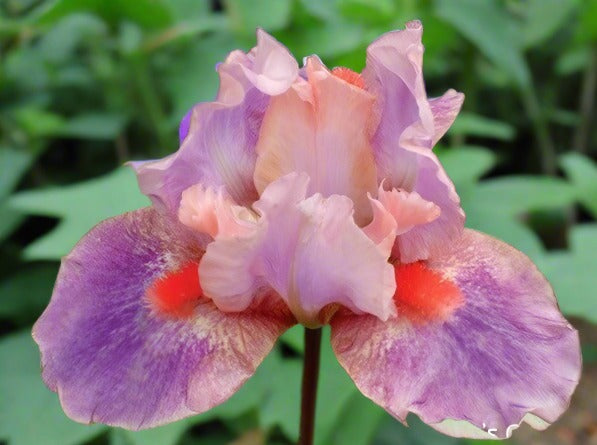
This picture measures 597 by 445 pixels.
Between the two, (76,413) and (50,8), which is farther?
(50,8)

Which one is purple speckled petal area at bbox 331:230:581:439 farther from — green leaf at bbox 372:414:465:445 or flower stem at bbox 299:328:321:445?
green leaf at bbox 372:414:465:445

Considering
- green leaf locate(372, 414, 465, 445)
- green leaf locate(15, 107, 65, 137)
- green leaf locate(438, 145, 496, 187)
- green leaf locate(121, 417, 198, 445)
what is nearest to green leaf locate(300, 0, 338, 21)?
green leaf locate(438, 145, 496, 187)

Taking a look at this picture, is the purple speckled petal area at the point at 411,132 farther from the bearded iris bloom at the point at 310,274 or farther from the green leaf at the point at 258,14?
the green leaf at the point at 258,14

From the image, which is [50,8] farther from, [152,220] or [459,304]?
[459,304]

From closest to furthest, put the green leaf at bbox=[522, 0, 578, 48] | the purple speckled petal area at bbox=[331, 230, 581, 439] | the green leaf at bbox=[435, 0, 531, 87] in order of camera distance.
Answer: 1. the purple speckled petal area at bbox=[331, 230, 581, 439]
2. the green leaf at bbox=[435, 0, 531, 87]
3. the green leaf at bbox=[522, 0, 578, 48]

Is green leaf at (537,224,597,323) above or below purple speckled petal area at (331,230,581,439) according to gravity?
below

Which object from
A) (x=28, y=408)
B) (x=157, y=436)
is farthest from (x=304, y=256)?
(x=28, y=408)

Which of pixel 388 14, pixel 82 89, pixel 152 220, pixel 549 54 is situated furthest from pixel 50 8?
pixel 549 54

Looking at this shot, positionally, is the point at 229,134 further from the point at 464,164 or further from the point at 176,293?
the point at 464,164
